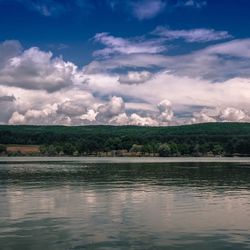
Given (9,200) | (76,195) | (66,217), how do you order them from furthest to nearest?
1. (76,195)
2. (9,200)
3. (66,217)

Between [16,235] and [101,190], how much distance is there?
32.5 metres

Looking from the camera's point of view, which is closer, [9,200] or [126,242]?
[126,242]

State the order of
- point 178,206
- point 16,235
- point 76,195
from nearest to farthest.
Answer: point 16,235 < point 178,206 < point 76,195

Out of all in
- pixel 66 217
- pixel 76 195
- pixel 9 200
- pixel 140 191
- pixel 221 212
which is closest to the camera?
pixel 66 217

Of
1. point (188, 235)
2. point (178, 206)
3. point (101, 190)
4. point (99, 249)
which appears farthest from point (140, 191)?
point (99, 249)

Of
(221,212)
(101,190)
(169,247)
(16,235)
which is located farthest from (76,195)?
(169,247)

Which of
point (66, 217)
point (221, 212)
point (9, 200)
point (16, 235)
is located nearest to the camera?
point (16, 235)

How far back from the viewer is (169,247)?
2852cm

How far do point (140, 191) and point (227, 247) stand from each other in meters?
34.1

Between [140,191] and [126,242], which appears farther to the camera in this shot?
[140,191]

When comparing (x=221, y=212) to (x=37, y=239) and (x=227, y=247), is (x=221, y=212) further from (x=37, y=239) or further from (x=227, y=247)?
(x=37, y=239)

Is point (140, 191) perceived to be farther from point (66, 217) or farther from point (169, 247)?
point (169, 247)

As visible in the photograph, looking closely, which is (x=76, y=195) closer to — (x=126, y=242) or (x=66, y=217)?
(x=66, y=217)

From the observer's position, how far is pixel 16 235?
3172 centimetres
